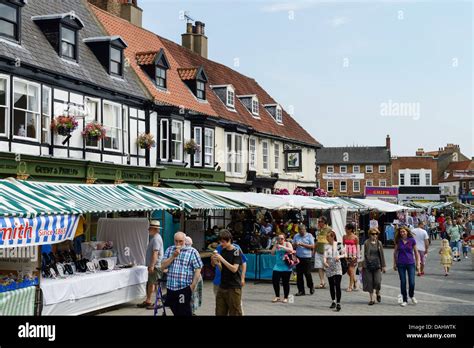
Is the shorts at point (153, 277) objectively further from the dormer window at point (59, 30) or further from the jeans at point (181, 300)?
the dormer window at point (59, 30)

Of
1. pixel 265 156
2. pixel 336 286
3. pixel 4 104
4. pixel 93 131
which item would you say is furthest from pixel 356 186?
pixel 336 286

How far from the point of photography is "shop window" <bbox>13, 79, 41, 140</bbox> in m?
17.7

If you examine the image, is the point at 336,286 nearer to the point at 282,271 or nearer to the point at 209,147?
the point at 282,271

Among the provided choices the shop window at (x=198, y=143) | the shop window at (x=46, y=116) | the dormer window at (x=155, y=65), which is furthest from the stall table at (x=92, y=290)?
the dormer window at (x=155, y=65)

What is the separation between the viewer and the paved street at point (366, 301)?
42.9 feet

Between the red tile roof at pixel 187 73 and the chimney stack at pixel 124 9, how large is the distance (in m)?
3.67

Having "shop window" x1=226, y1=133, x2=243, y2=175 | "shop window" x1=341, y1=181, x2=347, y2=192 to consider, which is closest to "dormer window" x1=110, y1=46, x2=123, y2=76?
"shop window" x1=226, y1=133, x2=243, y2=175

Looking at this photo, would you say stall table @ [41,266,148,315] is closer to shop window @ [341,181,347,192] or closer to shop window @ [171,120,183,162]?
shop window @ [171,120,183,162]

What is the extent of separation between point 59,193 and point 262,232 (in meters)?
12.2

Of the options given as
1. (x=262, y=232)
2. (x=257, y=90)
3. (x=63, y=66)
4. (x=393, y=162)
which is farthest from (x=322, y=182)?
(x=63, y=66)

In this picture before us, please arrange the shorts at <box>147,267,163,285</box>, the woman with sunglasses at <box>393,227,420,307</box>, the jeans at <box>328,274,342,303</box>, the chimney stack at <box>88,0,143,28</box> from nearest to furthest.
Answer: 1. the jeans at <box>328,274,342,303</box>
2. the woman with sunglasses at <box>393,227,420,307</box>
3. the shorts at <box>147,267,163,285</box>
4. the chimney stack at <box>88,0,143,28</box>
